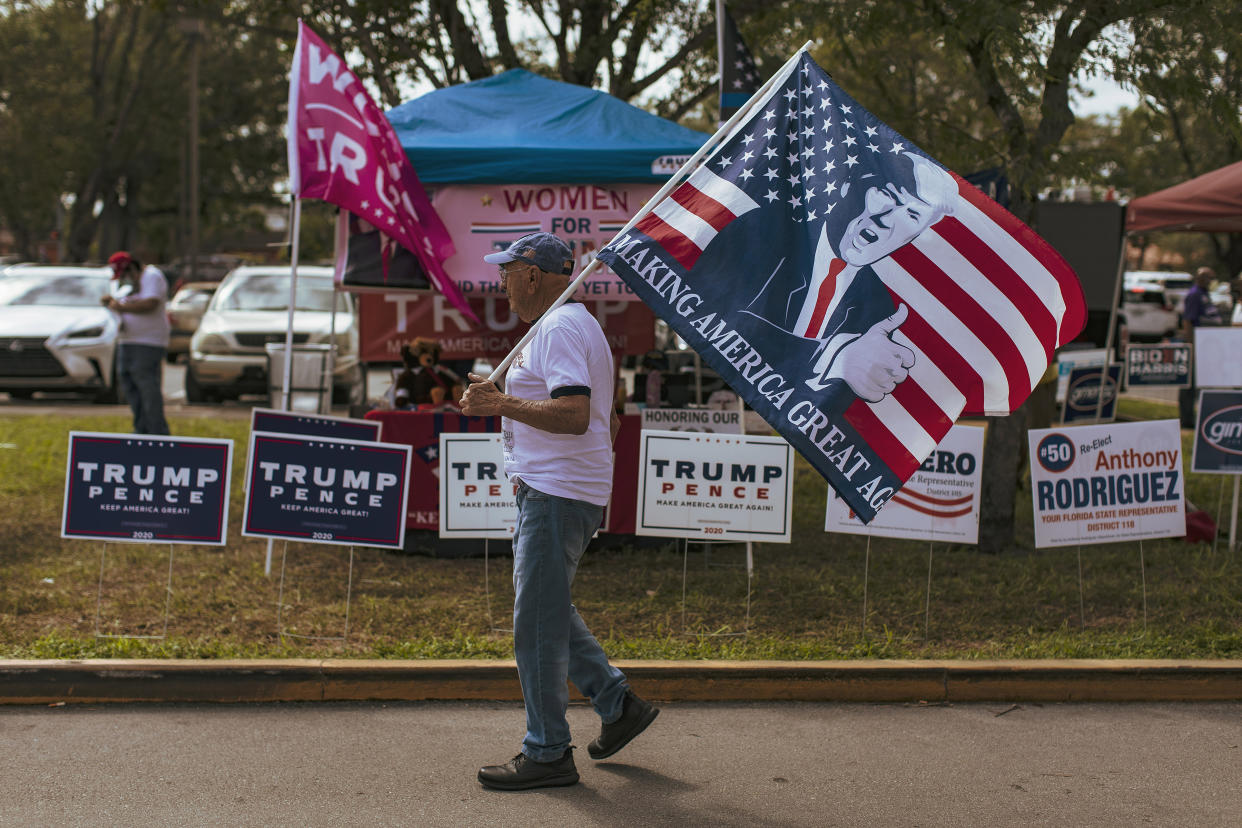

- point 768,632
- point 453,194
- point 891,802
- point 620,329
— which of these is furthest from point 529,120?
point 891,802

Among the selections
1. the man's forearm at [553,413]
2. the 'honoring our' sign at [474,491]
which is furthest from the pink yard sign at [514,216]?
the man's forearm at [553,413]

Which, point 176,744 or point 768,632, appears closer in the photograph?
point 176,744

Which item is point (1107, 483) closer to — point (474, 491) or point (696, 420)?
point (696, 420)

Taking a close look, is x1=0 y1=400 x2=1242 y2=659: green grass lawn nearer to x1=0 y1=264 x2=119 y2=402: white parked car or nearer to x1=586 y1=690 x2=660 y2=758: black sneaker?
x1=586 y1=690 x2=660 y2=758: black sneaker

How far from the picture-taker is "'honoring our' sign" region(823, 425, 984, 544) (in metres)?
6.81

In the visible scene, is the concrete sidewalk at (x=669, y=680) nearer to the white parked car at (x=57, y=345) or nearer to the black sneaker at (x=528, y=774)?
the black sneaker at (x=528, y=774)

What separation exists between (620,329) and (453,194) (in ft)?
7.80

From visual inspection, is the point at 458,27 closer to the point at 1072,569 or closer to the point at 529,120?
the point at 529,120

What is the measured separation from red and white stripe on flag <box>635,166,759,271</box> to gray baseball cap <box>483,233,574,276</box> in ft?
0.99

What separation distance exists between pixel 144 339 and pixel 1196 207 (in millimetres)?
8465

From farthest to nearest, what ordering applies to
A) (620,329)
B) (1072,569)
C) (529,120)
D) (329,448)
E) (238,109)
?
(238,109) → (620,329) → (529,120) → (1072,569) → (329,448)

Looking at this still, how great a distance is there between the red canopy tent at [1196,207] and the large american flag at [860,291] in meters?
5.96

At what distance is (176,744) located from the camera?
509 cm

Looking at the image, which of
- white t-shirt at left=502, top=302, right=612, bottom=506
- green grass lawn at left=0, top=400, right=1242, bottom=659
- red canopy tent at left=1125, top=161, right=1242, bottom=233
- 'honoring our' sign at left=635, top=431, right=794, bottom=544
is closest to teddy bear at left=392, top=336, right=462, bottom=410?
green grass lawn at left=0, top=400, right=1242, bottom=659
